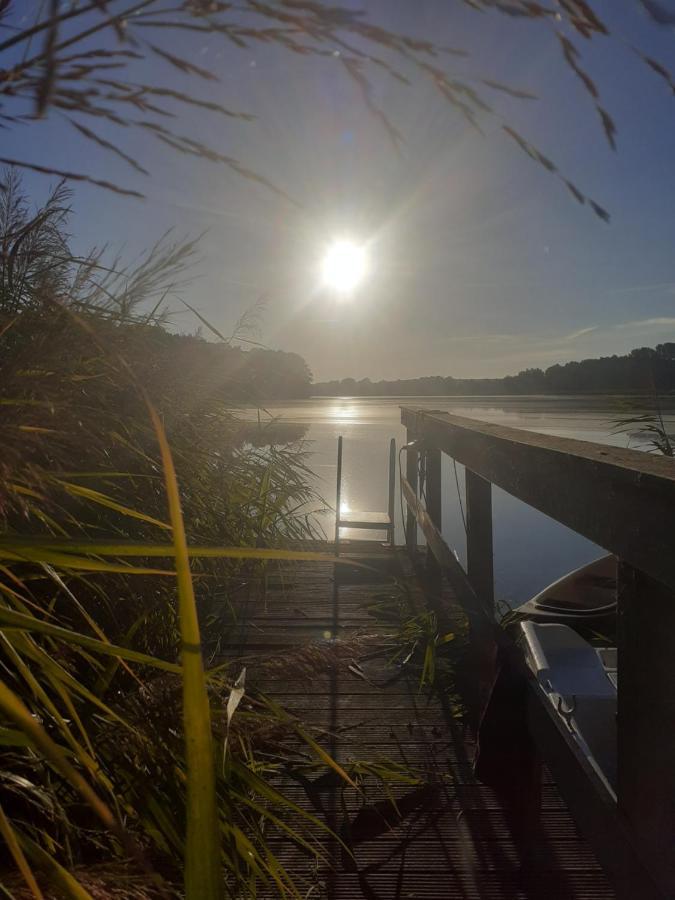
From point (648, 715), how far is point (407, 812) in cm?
116

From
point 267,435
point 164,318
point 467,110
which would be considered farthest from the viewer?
point 267,435

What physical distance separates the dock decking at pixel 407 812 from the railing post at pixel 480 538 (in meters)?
0.53

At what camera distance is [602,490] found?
1174mm

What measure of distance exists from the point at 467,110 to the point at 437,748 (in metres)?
2.33

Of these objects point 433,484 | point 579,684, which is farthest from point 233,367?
point 433,484

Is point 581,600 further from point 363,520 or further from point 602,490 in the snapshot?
point 602,490

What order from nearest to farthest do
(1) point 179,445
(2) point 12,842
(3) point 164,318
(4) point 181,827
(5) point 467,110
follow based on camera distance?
(2) point 12,842, (5) point 467,110, (4) point 181,827, (1) point 179,445, (3) point 164,318

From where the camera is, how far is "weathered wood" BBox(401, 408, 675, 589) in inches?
37.6

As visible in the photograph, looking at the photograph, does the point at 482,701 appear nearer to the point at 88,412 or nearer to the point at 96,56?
the point at 88,412

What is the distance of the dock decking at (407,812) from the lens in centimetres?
170

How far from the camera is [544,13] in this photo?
0.52 m

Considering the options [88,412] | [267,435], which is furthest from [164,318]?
[267,435]

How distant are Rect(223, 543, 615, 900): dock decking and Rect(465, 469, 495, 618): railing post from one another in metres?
0.53

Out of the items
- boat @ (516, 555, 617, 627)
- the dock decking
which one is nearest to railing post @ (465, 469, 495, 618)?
the dock decking
